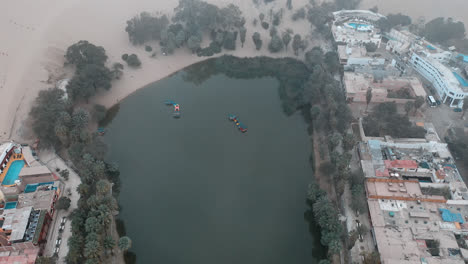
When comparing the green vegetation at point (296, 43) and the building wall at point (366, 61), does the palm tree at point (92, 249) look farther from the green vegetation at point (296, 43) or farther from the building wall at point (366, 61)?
the green vegetation at point (296, 43)

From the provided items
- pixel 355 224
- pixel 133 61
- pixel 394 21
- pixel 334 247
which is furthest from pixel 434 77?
pixel 133 61

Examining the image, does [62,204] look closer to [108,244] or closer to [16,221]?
[16,221]

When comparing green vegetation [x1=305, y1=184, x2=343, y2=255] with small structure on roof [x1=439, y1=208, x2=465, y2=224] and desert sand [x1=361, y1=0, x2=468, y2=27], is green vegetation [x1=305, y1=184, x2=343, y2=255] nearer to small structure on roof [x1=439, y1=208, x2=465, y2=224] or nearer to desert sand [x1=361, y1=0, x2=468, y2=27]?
small structure on roof [x1=439, y1=208, x2=465, y2=224]

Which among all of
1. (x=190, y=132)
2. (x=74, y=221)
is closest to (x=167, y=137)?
(x=190, y=132)

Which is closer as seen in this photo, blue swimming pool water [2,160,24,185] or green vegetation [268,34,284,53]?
blue swimming pool water [2,160,24,185]

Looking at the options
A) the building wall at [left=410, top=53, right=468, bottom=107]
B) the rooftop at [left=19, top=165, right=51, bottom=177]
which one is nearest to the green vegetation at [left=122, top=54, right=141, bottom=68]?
the rooftop at [left=19, top=165, right=51, bottom=177]

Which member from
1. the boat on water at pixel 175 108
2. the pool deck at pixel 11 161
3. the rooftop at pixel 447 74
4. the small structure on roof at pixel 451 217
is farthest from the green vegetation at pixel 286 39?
the pool deck at pixel 11 161
